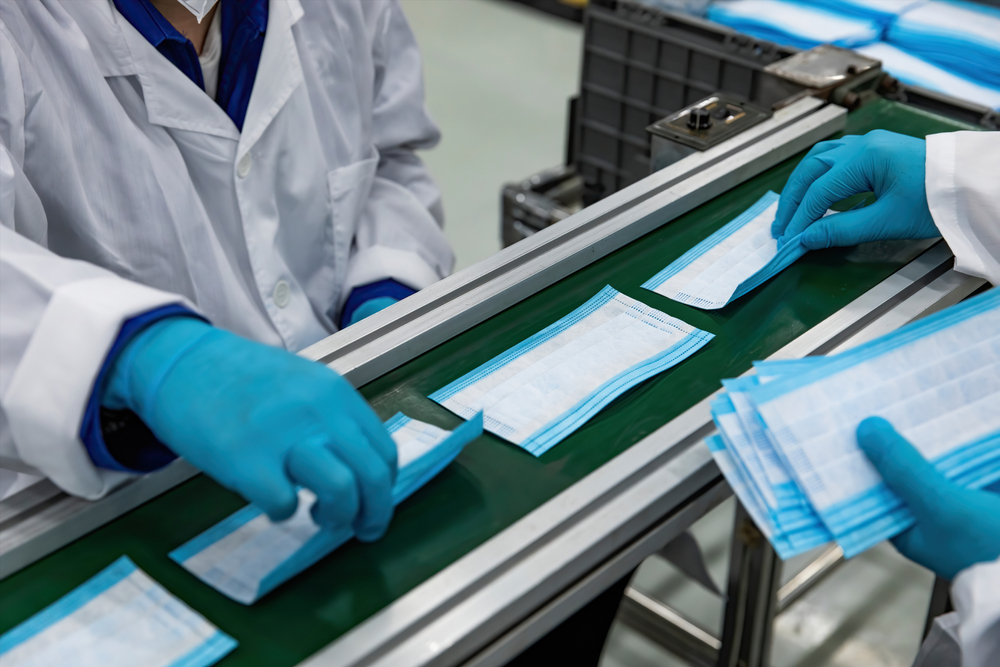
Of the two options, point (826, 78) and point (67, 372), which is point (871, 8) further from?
point (67, 372)

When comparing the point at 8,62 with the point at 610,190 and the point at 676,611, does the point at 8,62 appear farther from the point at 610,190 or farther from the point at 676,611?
the point at 676,611

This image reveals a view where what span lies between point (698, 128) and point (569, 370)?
0.58 metres

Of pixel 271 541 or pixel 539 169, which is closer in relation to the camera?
pixel 271 541

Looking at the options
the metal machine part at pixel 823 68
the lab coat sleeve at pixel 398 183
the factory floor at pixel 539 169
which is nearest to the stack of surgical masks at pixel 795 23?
the metal machine part at pixel 823 68

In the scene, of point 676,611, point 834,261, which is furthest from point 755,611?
point 834,261

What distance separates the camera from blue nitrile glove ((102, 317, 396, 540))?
0.75 m

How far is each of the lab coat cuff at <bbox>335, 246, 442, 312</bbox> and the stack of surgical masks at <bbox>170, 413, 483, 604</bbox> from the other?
59 cm

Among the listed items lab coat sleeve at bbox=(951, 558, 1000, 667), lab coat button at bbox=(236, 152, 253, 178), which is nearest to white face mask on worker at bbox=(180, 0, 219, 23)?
lab coat button at bbox=(236, 152, 253, 178)

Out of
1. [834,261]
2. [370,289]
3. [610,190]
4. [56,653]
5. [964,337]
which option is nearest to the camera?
[56,653]

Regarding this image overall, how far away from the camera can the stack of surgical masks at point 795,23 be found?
188 cm

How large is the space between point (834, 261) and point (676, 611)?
934 mm

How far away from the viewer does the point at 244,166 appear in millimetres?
1260

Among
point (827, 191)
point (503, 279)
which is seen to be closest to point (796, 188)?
point (827, 191)

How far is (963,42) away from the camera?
1827mm
